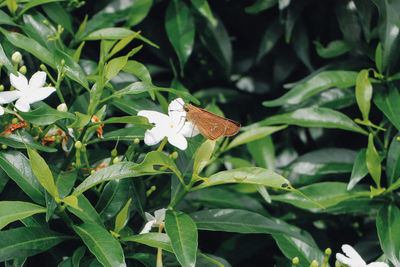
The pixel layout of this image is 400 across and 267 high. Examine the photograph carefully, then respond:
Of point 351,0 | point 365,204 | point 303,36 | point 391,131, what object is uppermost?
point 351,0

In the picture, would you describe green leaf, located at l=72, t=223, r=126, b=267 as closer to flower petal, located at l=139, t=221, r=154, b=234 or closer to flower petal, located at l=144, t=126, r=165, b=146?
flower petal, located at l=139, t=221, r=154, b=234

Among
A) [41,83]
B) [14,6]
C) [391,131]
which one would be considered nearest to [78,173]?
[41,83]

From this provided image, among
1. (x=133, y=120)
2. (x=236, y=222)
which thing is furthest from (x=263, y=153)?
(x=133, y=120)

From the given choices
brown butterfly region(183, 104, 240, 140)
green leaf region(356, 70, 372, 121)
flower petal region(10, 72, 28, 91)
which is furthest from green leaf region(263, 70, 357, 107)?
flower petal region(10, 72, 28, 91)

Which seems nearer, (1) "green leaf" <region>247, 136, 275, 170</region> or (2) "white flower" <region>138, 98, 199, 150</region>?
(2) "white flower" <region>138, 98, 199, 150</region>

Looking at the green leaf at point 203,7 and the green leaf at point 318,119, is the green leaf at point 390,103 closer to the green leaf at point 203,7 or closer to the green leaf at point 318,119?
the green leaf at point 318,119

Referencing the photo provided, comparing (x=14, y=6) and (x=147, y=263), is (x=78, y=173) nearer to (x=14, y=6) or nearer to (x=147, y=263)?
(x=147, y=263)
